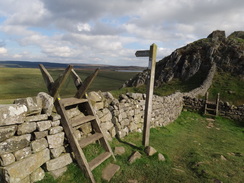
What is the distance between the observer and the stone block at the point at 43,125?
4.34 m

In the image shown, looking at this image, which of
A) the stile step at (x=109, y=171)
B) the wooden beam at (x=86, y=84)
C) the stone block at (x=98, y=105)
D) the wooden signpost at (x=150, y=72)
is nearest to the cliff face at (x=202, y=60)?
the wooden signpost at (x=150, y=72)

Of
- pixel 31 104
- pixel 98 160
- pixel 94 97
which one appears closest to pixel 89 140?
pixel 98 160

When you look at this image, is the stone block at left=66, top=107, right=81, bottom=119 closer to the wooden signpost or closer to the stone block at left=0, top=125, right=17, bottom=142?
the stone block at left=0, top=125, right=17, bottom=142

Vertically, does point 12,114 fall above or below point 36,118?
above

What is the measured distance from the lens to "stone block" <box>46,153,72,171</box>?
4.45 meters

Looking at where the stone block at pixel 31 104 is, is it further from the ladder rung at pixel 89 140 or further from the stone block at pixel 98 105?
the stone block at pixel 98 105

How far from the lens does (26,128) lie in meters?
4.11

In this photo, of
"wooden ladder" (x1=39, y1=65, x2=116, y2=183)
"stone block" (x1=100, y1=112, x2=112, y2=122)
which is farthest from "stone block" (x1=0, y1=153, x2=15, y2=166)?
"stone block" (x1=100, y1=112, x2=112, y2=122)

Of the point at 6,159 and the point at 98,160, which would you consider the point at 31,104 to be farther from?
the point at 98,160

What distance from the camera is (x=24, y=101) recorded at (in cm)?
424

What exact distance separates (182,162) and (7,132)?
18.5ft

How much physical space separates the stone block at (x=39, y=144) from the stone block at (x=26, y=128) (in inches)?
11.2

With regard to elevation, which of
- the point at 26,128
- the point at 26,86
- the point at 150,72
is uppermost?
the point at 150,72

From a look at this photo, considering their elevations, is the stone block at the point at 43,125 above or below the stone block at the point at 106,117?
above
